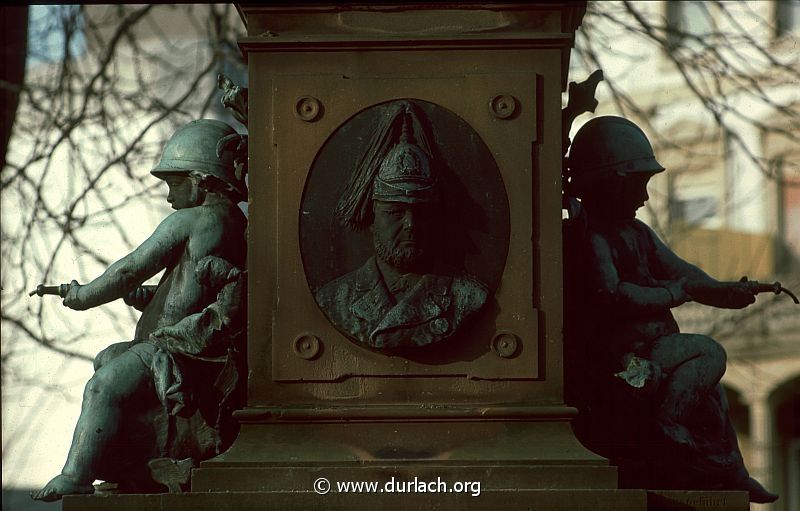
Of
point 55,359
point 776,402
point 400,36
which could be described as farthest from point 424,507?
point 776,402

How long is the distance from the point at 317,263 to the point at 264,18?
1.00 m

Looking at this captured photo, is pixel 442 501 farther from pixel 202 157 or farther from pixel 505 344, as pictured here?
pixel 202 157

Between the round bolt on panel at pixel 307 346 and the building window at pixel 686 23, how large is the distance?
6.20 m

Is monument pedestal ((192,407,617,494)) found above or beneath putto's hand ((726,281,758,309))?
beneath

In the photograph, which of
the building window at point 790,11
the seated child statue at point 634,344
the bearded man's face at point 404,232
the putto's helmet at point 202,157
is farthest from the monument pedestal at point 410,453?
the building window at point 790,11

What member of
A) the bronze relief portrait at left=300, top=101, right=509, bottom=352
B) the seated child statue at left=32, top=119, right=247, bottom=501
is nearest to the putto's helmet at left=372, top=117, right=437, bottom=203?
the bronze relief portrait at left=300, top=101, right=509, bottom=352

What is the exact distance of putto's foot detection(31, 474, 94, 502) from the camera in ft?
27.4

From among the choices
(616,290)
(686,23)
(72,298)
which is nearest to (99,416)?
(72,298)

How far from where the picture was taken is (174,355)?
8555 mm

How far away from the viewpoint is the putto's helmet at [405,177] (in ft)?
27.3

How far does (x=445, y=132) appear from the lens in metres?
8.55

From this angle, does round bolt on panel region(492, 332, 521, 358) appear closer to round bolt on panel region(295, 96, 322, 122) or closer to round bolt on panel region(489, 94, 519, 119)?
round bolt on panel region(489, 94, 519, 119)

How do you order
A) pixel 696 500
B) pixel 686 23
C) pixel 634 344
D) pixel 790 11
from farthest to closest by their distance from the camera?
pixel 790 11, pixel 686 23, pixel 634 344, pixel 696 500

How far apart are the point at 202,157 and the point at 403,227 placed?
1.01 meters
